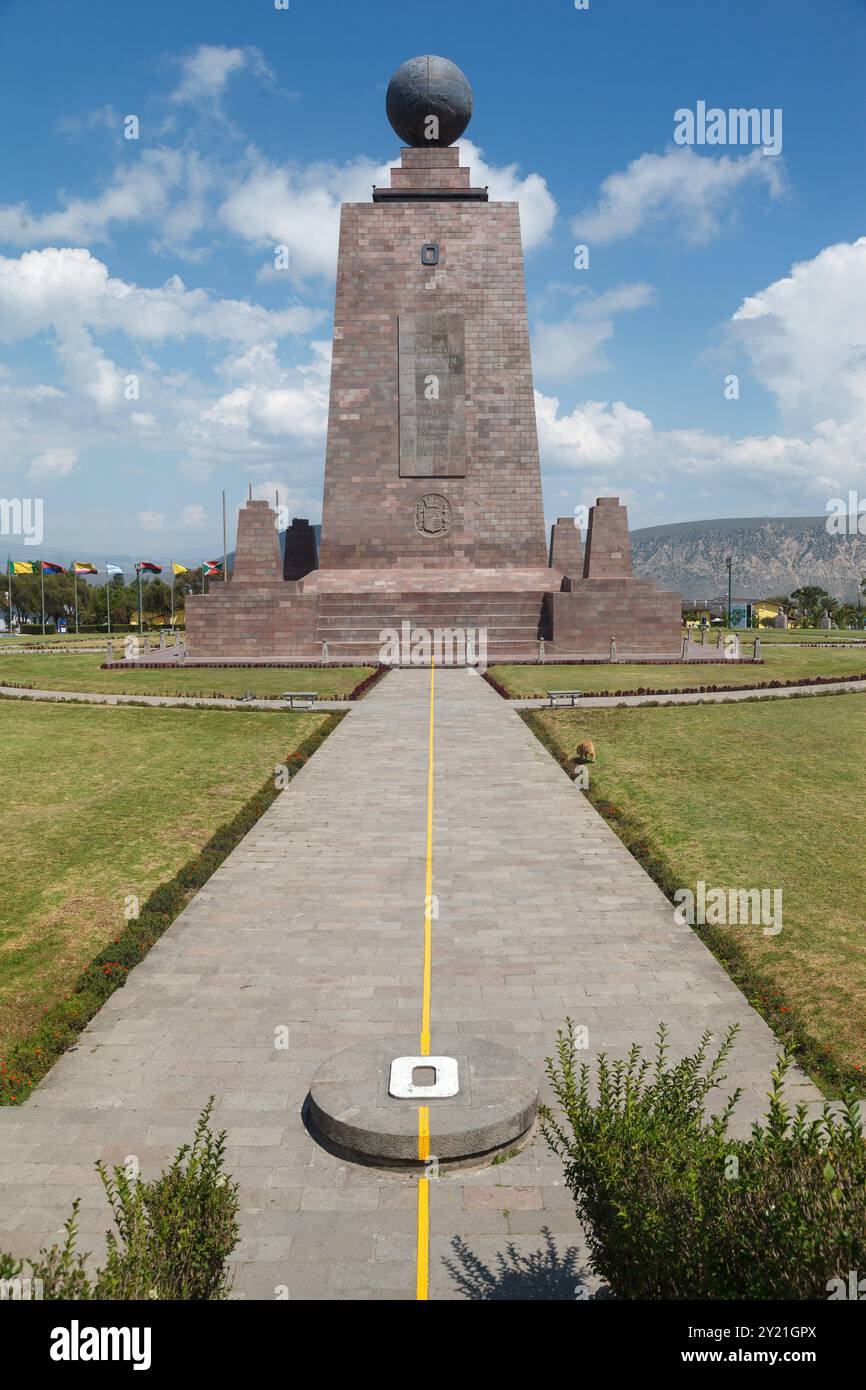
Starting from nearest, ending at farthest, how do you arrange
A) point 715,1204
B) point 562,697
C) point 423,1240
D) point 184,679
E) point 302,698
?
point 715,1204 → point 423,1240 → point 562,697 → point 302,698 → point 184,679

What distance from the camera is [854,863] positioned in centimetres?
1278

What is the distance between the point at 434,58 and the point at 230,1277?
4922 centimetres

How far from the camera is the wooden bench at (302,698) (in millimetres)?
25109

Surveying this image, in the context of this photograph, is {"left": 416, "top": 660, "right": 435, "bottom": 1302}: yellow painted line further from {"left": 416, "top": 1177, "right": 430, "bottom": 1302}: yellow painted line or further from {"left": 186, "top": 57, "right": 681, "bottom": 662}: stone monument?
{"left": 186, "top": 57, "right": 681, "bottom": 662}: stone monument

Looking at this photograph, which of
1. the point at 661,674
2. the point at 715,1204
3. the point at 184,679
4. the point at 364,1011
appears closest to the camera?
the point at 715,1204

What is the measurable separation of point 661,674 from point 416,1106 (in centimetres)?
2698

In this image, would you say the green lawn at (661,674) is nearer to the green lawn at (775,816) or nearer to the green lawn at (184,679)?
the green lawn at (775,816)

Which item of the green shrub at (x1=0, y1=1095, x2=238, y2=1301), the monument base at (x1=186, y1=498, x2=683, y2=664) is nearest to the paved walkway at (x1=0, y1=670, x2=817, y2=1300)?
the green shrub at (x1=0, y1=1095, x2=238, y2=1301)

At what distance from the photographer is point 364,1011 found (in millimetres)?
8617

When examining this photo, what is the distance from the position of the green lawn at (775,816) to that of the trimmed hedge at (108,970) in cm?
619

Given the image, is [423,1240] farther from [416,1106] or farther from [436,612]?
[436,612]

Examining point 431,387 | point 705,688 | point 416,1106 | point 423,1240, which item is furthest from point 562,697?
point 431,387

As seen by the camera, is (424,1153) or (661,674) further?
(661,674)

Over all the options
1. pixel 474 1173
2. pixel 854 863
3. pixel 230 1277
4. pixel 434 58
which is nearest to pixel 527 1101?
pixel 474 1173
